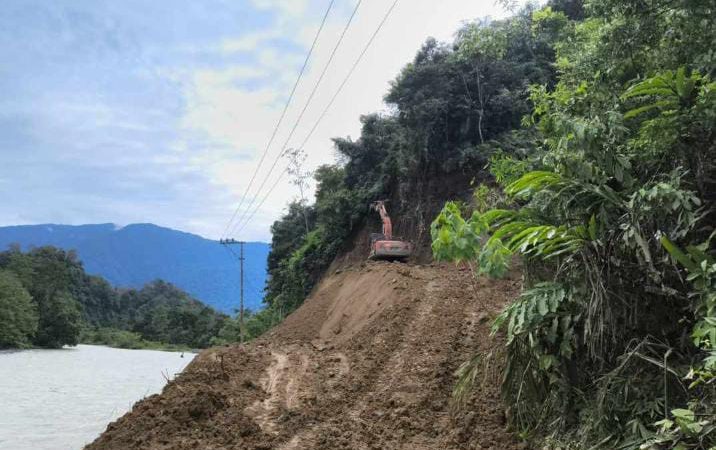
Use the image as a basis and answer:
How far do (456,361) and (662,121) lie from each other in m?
4.42

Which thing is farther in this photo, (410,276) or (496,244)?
(410,276)

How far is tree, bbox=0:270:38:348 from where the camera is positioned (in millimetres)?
50250

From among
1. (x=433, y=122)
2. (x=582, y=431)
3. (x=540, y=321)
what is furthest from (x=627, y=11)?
(x=433, y=122)

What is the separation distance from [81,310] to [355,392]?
76805 millimetres

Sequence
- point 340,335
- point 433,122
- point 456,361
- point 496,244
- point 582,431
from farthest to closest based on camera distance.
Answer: point 433,122 < point 340,335 < point 456,361 < point 496,244 < point 582,431

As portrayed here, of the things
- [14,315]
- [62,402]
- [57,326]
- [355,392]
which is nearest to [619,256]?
[355,392]

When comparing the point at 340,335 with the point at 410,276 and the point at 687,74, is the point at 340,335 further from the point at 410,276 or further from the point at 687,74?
the point at 687,74

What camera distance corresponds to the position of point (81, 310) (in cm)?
7481

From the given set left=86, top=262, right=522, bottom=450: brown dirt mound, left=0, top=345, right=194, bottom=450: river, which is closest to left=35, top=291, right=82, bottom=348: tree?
left=0, top=345, right=194, bottom=450: river

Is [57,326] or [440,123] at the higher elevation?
[440,123]

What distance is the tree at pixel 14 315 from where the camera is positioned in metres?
50.2

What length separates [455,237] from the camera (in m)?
Result: 5.38

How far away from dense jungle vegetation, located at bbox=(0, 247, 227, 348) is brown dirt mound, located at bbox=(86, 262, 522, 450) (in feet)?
164

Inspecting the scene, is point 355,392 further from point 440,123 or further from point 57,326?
point 57,326
